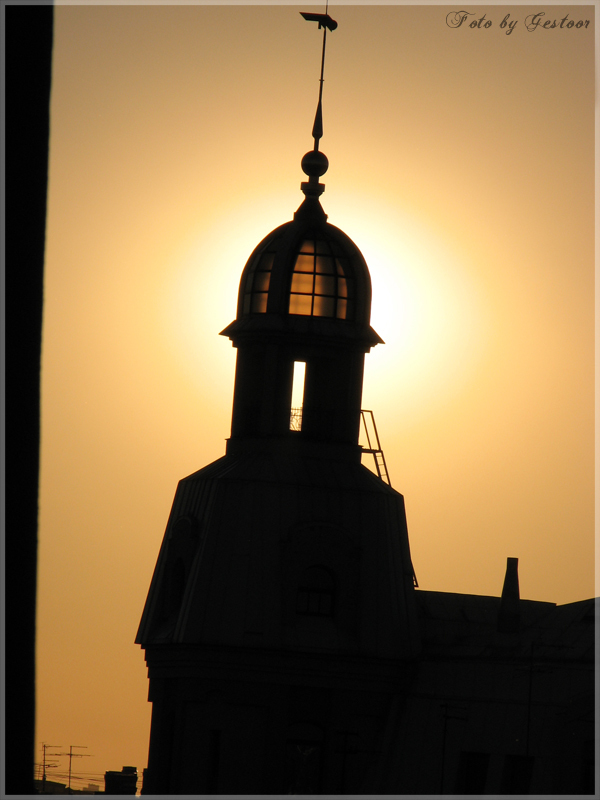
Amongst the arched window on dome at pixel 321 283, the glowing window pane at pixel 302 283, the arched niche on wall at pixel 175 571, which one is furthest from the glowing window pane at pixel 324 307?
the arched niche on wall at pixel 175 571

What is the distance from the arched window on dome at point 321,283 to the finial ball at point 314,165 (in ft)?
9.08

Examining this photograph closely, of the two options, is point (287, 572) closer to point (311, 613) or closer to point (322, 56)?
point (311, 613)

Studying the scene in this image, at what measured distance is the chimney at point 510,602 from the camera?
40.2m

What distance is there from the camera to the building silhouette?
37562 mm

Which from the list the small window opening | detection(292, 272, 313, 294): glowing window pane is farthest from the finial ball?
the small window opening

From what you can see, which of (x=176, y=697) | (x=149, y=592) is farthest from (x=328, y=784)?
(x=149, y=592)

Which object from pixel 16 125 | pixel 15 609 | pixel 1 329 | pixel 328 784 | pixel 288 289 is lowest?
pixel 328 784

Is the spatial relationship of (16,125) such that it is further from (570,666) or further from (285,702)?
(285,702)

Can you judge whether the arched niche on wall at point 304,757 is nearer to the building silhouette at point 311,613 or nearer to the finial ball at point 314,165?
the building silhouette at point 311,613

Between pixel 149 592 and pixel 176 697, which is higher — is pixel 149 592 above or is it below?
above

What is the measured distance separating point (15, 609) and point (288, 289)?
3640cm

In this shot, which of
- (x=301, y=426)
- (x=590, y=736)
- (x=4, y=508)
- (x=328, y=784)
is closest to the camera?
(x=4, y=508)

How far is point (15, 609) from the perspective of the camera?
22.8 feet

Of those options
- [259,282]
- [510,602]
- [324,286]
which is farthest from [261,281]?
[510,602]
